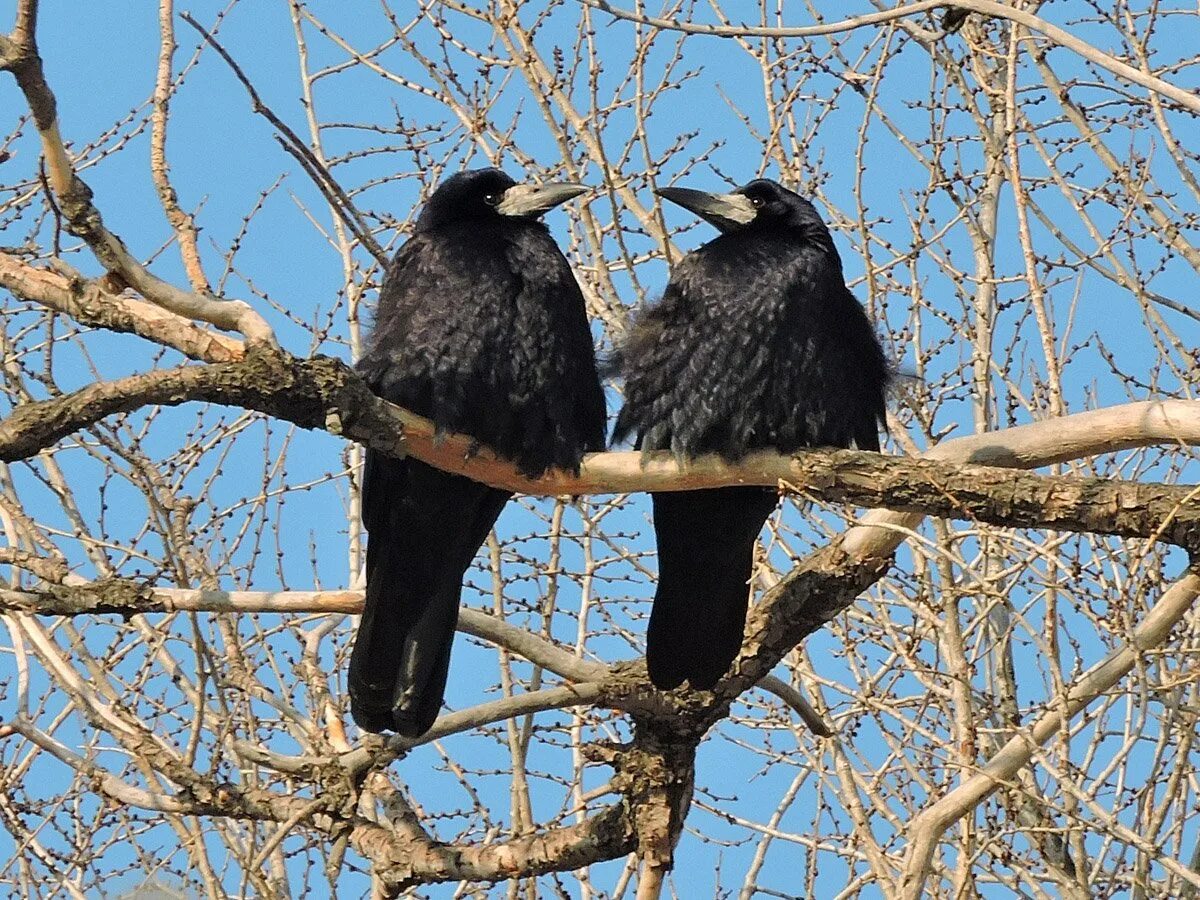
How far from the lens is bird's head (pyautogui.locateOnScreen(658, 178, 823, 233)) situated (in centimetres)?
483

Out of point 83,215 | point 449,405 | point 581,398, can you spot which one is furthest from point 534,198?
point 83,215

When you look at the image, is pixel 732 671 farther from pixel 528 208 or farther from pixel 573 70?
pixel 573 70

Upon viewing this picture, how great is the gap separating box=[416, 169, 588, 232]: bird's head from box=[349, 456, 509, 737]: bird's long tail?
837 mm

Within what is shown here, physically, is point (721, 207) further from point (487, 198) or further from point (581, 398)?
point (581, 398)

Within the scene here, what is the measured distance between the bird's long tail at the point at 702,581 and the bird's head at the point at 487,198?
100cm

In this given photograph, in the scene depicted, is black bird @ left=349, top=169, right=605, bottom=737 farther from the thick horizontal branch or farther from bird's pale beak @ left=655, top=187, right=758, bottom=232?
bird's pale beak @ left=655, top=187, right=758, bottom=232

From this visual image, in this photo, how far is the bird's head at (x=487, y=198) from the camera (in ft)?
16.0

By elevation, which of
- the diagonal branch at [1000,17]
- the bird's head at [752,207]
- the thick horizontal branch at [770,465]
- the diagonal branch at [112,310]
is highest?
the bird's head at [752,207]

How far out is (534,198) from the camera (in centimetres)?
491

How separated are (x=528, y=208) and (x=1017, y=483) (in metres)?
1.83

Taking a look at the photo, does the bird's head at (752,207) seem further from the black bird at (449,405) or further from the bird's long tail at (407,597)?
the bird's long tail at (407,597)

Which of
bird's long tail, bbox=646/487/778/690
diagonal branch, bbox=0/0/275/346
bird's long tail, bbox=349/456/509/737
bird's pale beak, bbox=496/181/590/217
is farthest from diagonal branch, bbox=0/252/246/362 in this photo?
bird's long tail, bbox=646/487/778/690

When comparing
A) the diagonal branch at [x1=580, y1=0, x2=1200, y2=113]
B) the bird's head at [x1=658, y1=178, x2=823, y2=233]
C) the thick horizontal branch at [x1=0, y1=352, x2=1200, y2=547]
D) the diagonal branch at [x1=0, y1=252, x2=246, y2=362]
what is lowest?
the thick horizontal branch at [x1=0, y1=352, x2=1200, y2=547]

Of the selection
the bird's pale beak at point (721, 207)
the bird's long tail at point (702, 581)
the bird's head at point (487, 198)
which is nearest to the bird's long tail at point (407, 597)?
the bird's long tail at point (702, 581)
